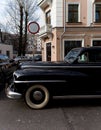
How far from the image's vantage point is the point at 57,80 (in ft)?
27.8

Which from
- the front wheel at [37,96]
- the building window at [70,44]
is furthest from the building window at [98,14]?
the front wheel at [37,96]

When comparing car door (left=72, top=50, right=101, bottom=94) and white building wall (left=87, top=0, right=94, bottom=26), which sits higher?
white building wall (left=87, top=0, right=94, bottom=26)

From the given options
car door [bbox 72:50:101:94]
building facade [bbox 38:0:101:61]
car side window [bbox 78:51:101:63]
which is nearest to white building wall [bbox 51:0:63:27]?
building facade [bbox 38:0:101:61]

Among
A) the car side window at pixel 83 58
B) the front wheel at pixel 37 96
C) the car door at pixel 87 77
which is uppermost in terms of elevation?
the car side window at pixel 83 58

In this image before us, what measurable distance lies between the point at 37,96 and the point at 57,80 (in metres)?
0.71

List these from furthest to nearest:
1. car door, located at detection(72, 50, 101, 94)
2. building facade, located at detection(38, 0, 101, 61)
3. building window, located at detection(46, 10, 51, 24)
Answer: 1. building window, located at detection(46, 10, 51, 24)
2. building facade, located at detection(38, 0, 101, 61)
3. car door, located at detection(72, 50, 101, 94)

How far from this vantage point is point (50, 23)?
32812mm

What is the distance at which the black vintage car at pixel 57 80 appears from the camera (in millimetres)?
8375

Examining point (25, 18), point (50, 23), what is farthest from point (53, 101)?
point (25, 18)

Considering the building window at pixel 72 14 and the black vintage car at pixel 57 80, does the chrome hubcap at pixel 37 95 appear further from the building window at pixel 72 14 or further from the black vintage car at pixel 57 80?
the building window at pixel 72 14

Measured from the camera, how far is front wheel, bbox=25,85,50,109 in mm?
8367

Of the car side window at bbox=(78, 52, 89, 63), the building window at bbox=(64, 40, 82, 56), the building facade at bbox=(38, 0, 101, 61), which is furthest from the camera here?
the building window at bbox=(64, 40, 82, 56)

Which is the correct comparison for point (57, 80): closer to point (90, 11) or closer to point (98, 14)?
point (90, 11)

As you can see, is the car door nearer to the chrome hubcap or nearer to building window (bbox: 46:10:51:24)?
the chrome hubcap
